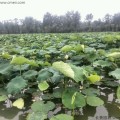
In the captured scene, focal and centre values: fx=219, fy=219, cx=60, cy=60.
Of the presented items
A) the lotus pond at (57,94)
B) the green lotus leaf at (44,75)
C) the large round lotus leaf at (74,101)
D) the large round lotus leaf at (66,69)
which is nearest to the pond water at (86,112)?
the lotus pond at (57,94)

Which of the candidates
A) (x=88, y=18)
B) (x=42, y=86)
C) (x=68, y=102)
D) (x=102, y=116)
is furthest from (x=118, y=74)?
(x=88, y=18)

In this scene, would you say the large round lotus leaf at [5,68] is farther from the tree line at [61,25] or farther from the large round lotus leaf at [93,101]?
the tree line at [61,25]

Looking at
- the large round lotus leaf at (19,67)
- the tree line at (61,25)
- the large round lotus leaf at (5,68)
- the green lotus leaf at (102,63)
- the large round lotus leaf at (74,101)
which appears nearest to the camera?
the large round lotus leaf at (74,101)

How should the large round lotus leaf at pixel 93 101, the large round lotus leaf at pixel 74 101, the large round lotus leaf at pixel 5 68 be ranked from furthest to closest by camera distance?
the large round lotus leaf at pixel 5 68
the large round lotus leaf at pixel 93 101
the large round lotus leaf at pixel 74 101

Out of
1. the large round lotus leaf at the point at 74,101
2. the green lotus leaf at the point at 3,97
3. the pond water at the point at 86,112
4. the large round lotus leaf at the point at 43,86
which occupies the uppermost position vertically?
the large round lotus leaf at the point at 43,86

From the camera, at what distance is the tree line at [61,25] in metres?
47.2

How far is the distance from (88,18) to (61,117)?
5762 cm

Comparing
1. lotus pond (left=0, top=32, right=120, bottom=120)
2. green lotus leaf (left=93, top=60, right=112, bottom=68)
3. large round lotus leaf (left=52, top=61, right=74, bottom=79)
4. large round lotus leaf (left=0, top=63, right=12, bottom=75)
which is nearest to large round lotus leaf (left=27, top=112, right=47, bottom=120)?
lotus pond (left=0, top=32, right=120, bottom=120)

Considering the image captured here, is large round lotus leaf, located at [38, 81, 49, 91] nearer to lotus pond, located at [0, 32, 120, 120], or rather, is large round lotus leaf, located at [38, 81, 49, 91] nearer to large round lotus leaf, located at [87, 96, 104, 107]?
lotus pond, located at [0, 32, 120, 120]

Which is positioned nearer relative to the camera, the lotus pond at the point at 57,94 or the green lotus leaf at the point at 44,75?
the lotus pond at the point at 57,94

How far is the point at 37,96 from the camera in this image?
6.55 feet

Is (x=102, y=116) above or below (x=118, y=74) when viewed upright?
below

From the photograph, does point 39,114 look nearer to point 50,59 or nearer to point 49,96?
point 49,96

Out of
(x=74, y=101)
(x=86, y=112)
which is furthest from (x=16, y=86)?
(x=86, y=112)
